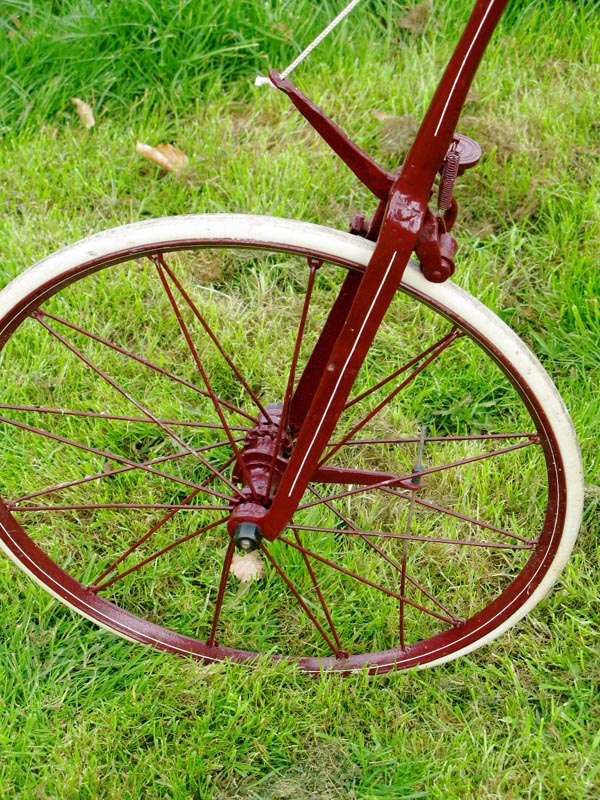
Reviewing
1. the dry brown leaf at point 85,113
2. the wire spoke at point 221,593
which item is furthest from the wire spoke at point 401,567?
the dry brown leaf at point 85,113

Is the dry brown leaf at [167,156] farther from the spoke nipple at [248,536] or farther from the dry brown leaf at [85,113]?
the spoke nipple at [248,536]

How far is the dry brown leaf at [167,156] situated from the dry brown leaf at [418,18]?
983 millimetres

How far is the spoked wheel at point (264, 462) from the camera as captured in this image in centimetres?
170

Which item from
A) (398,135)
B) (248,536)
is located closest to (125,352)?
(248,536)

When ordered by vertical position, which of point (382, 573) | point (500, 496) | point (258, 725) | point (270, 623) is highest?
point (500, 496)

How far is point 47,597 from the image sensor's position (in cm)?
212

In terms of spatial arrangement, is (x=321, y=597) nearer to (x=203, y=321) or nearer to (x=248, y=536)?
(x=248, y=536)

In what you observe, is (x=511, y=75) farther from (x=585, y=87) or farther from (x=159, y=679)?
(x=159, y=679)

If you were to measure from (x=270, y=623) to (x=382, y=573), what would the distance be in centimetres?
30

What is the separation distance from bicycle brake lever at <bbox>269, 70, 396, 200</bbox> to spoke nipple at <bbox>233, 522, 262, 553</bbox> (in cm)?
70

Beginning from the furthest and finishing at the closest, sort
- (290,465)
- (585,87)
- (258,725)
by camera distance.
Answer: (585,87) < (258,725) < (290,465)

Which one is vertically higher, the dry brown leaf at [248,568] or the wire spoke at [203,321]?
the wire spoke at [203,321]

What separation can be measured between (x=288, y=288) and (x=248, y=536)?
44.7 inches

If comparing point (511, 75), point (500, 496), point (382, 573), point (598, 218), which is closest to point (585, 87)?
point (511, 75)
